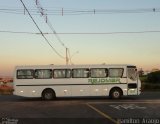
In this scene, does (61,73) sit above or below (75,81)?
above

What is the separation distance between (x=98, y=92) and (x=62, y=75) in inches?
122

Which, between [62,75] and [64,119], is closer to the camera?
[64,119]

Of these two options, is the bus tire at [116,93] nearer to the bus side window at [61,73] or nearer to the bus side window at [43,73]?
the bus side window at [61,73]

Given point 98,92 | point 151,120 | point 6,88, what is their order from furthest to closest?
1. point 6,88
2. point 98,92
3. point 151,120

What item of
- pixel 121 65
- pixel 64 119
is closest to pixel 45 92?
pixel 121 65

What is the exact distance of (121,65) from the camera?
3491cm

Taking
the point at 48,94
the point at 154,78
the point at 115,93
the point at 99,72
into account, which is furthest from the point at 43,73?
the point at 154,78

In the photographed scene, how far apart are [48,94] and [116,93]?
5.27 meters

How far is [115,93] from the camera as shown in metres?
34.6

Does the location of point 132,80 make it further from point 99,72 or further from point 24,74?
point 24,74

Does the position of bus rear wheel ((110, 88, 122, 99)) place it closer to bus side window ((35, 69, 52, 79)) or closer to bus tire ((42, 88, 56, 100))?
bus tire ((42, 88, 56, 100))

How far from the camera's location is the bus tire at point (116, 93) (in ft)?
113

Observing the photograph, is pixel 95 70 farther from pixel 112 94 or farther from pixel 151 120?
pixel 151 120

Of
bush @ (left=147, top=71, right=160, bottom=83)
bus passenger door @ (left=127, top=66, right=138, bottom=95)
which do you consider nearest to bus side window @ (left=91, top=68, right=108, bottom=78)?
bus passenger door @ (left=127, top=66, right=138, bottom=95)
